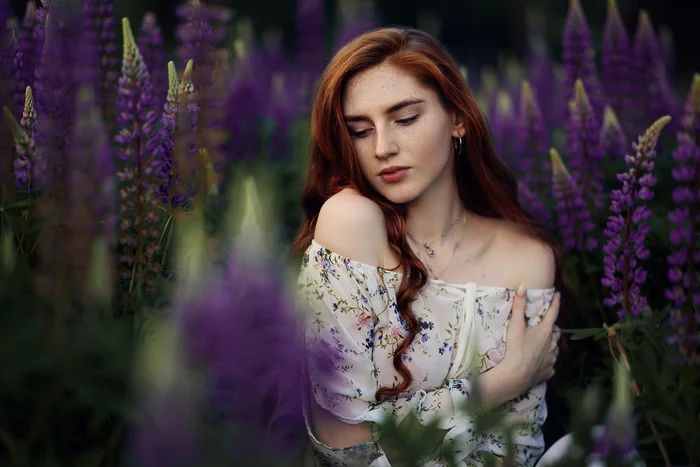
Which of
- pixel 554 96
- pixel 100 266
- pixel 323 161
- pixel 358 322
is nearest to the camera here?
pixel 100 266

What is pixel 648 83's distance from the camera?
173 inches

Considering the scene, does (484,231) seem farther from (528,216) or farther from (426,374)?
(426,374)

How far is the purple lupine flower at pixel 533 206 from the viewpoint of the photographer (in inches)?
134

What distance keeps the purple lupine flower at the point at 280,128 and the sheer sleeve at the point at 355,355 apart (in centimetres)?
225

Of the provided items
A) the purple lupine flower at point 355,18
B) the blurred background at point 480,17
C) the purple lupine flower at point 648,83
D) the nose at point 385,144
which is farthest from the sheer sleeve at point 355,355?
the blurred background at point 480,17

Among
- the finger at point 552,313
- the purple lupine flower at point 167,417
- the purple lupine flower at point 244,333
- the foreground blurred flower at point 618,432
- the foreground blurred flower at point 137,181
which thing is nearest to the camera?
the purple lupine flower at point 167,417

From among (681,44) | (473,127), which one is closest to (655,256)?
(473,127)

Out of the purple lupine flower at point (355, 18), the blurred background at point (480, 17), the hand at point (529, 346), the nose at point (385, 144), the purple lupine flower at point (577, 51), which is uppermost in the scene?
the blurred background at point (480, 17)

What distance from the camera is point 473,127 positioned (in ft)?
9.72

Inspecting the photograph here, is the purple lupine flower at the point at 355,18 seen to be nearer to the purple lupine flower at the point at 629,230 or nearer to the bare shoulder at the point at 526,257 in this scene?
the bare shoulder at the point at 526,257

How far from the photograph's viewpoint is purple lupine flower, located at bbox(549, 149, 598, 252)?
323 cm

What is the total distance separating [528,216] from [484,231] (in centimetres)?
24

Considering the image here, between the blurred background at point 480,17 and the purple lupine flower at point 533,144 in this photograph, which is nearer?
the purple lupine flower at point 533,144

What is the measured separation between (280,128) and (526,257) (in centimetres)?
218
